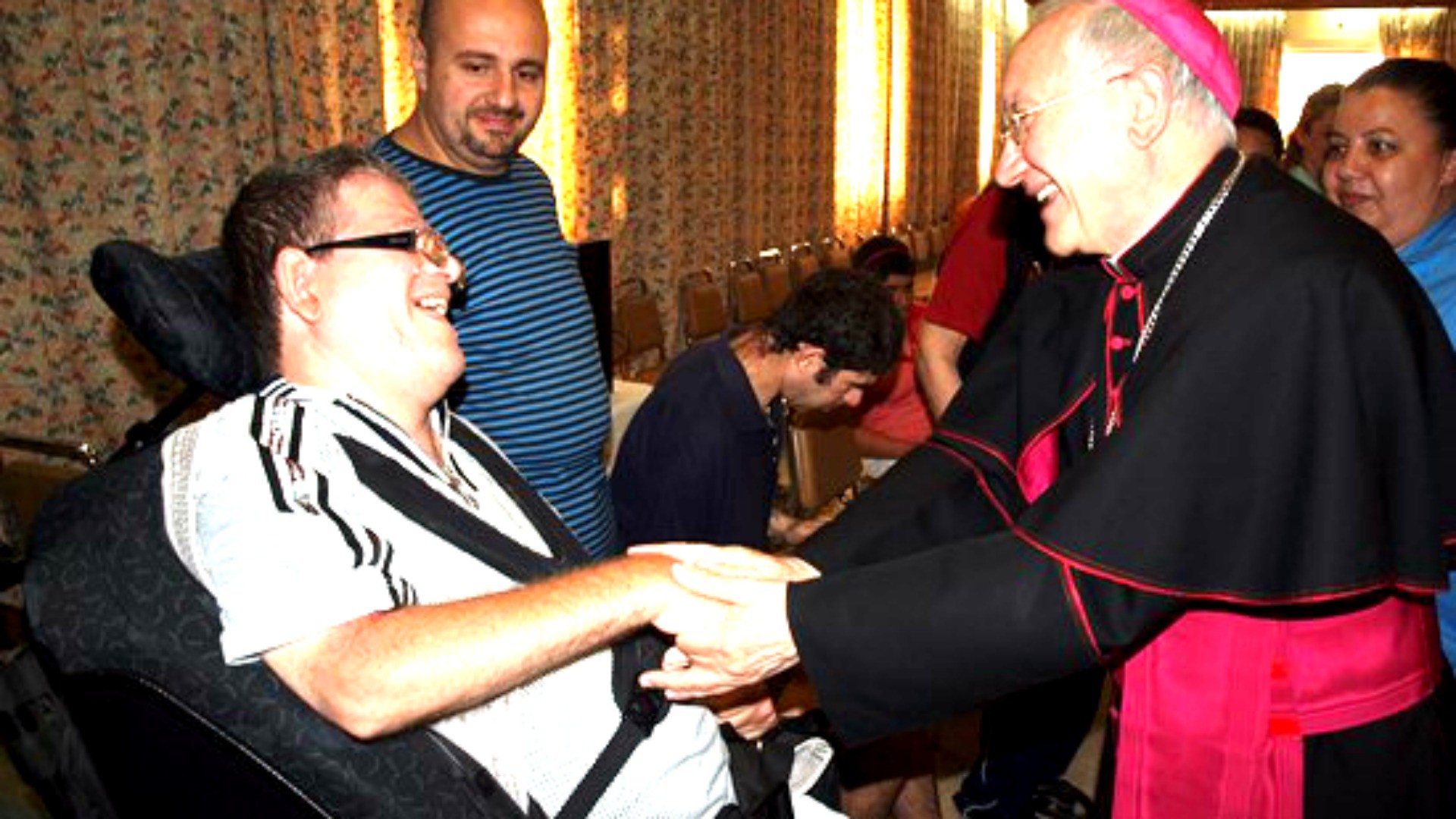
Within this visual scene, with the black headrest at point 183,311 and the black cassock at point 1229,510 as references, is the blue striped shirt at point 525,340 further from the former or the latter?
the black cassock at point 1229,510

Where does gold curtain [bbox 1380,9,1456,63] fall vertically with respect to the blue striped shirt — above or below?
above

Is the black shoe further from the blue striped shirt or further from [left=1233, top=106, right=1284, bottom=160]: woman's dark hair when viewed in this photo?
[left=1233, top=106, right=1284, bottom=160]: woman's dark hair

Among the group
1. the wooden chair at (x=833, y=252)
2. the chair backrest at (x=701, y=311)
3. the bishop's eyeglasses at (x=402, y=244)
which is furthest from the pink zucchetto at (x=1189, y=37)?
the wooden chair at (x=833, y=252)

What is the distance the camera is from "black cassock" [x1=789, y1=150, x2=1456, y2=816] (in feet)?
4.35

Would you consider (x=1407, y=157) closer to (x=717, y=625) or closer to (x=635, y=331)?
(x=717, y=625)

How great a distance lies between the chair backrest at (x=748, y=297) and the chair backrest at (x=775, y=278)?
0.18 ft

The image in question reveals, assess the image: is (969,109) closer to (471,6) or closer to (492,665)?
(471,6)

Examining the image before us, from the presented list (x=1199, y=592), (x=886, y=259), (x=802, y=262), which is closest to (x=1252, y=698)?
(x=1199, y=592)

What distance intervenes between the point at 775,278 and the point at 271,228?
6.42 metres

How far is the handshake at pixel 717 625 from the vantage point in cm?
151

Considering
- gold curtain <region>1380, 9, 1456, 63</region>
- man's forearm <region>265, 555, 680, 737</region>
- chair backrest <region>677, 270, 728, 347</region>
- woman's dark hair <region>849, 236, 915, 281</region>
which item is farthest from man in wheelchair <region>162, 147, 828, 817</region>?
gold curtain <region>1380, 9, 1456, 63</region>

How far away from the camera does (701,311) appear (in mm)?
6672

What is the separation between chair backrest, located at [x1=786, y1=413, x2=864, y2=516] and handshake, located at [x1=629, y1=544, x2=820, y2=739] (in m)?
2.24

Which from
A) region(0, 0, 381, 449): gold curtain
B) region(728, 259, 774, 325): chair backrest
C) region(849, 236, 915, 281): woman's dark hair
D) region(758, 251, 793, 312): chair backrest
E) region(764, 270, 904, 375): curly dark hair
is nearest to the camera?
region(764, 270, 904, 375): curly dark hair
